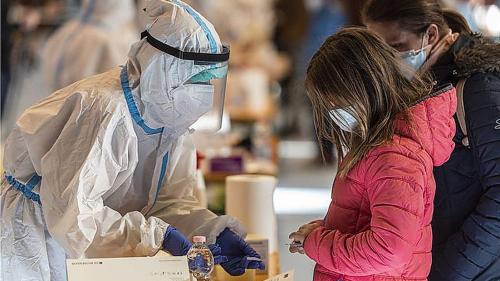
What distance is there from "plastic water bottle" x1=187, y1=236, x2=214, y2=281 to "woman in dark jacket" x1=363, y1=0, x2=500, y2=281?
1.62 ft

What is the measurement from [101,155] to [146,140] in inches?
7.7

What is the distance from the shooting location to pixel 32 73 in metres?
5.68

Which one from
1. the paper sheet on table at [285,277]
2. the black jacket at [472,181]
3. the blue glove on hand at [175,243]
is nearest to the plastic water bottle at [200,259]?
the blue glove on hand at [175,243]

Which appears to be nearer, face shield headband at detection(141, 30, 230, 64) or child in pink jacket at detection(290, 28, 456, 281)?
child in pink jacket at detection(290, 28, 456, 281)

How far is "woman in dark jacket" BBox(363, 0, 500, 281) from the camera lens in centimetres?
187

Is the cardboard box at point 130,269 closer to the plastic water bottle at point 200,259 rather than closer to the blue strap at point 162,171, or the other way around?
the plastic water bottle at point 200,259

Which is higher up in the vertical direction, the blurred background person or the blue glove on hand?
the blurred background person

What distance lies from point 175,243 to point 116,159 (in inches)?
8.4

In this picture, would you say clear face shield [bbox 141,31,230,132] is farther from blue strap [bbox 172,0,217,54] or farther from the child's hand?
the child's hand

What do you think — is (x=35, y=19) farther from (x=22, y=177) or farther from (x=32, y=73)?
(x=22, y=177)

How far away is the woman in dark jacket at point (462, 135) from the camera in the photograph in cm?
187

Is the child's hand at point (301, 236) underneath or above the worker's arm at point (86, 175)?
underneath

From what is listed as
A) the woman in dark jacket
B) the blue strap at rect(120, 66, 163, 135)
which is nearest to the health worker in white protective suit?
the blue strap at rect(120, 66, 163, 135)

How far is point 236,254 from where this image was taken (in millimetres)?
2031
